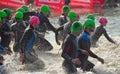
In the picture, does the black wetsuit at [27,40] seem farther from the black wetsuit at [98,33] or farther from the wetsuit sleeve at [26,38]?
the black wetsuit at [98,33]

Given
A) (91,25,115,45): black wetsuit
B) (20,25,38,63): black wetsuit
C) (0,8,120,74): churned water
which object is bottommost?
(0,8,120,74): churned water

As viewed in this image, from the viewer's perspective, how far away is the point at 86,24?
30.4ft

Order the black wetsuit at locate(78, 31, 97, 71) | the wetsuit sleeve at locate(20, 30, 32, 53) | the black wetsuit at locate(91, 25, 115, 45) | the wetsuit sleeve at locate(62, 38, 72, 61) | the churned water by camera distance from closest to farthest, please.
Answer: the wetsuit sleeve at locate(62, 38, 72, 61), the black wetsuit at locate(78, 31, 97, 71), the wetsuit sleeve at locate(20, 30, 32, 53), the churned water, the black wetsuit at locate(91, 25, 115, 45)

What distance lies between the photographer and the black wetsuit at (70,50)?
878 cm

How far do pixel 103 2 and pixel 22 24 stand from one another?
725 inches

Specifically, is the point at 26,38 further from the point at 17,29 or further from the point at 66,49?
the point at 17,29

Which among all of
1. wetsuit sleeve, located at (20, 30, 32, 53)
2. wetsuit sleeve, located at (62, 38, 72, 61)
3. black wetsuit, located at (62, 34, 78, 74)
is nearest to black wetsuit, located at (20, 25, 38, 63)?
wetsuit sleeve, located at (20, 30, 32, 53)

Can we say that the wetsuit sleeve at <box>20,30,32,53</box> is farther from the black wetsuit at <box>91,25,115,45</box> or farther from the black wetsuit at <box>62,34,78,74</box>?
the black wetsuit at <box>91,25,115,45</box>

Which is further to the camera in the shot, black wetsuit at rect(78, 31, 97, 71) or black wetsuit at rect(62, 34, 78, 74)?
black wetsuit at rect(78, 31, 97, 71)

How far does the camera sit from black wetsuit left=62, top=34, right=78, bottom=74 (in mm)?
8781

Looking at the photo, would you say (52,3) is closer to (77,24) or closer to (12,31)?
(12,31)

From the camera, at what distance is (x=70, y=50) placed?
29.2ft

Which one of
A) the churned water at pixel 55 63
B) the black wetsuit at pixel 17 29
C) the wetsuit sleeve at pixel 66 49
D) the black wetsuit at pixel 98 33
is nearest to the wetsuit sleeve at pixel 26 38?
the churned water at pixel 55 63

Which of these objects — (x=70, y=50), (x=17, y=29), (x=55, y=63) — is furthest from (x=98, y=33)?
(x=70, y=50)
